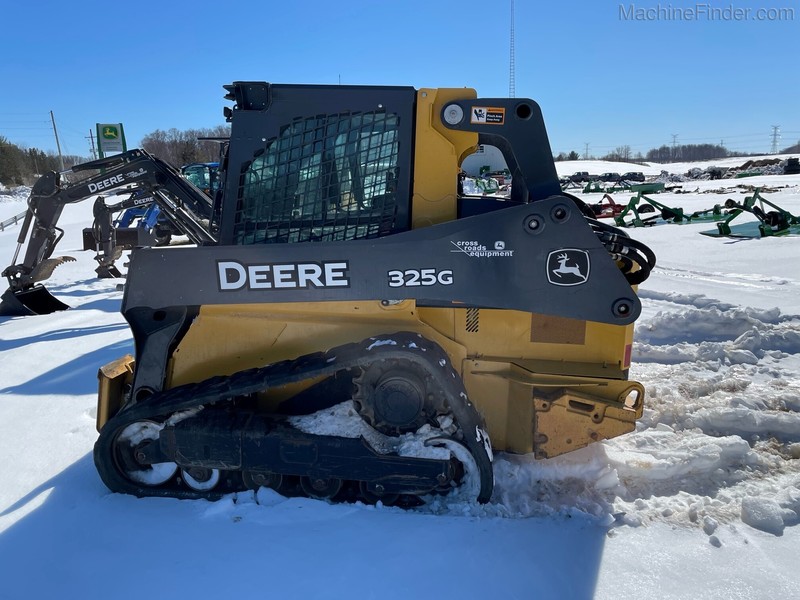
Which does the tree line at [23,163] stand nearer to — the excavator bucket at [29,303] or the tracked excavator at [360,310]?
the excavator bucket at [29,303]

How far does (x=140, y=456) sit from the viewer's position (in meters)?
3.04

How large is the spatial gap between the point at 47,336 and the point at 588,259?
6608mm

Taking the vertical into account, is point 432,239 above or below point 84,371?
above

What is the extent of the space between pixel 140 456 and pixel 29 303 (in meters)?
6.49

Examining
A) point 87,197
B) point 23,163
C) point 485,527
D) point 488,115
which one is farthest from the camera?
point 23,163

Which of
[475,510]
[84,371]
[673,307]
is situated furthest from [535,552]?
[673,307]

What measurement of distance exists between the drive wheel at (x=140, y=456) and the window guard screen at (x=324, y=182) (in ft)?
3.97

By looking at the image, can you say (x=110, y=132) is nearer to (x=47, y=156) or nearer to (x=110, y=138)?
(x=110, y=138)

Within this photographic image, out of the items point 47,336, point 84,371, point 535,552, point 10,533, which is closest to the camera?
point 535,552

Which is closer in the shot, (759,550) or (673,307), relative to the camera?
Answer: (759,550)

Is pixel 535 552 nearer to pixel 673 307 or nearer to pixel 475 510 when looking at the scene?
pixel 475 510

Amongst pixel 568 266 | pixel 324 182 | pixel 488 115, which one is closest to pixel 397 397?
pixel 568 266

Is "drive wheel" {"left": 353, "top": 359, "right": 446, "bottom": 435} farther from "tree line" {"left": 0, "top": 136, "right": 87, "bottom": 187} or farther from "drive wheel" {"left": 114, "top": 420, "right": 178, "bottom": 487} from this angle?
"tree line" {"left": 0, "top": 136, "right": 87, "bottom": 187}

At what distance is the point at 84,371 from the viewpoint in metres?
5.21
